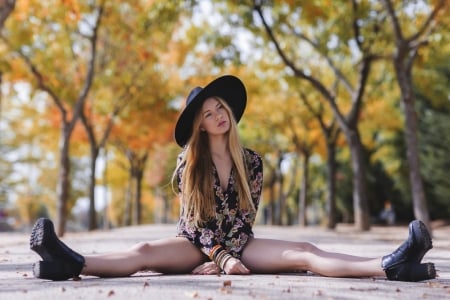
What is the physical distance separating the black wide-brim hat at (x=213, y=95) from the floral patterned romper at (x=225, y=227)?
1.41 ft

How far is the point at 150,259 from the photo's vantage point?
455cm

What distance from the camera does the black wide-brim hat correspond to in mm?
4848

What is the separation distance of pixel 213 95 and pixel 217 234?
1.10 metres

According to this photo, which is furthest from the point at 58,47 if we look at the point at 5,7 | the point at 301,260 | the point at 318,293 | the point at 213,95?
the point at 318,293

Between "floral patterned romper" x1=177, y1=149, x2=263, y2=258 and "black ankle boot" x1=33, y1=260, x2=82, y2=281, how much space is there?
37.1 inches

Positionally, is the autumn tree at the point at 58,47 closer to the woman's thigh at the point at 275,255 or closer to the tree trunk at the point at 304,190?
the woman's thigh at the point at 275,255

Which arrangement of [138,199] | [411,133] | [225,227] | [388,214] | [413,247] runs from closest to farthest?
[413,247]
[225,227]
[411,133]
[138,199]
[388,214]

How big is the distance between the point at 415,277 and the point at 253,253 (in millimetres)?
1198

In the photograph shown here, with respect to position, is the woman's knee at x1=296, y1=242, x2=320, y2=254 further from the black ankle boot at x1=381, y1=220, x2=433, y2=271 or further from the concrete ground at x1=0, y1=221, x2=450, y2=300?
the black ankle boot at x1=381, y1=220, x2=433, y2=271

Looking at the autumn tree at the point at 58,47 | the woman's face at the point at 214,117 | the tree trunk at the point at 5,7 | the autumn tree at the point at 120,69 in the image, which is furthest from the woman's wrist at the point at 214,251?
the autumn tree at the point at 120,69

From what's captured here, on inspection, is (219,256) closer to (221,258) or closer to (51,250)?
(221,258)

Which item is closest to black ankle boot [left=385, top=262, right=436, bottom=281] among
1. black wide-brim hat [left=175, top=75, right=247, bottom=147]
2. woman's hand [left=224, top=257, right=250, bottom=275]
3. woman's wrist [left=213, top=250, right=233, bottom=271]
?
woman's hand [left=224, top=257, right=250, bottom=275]

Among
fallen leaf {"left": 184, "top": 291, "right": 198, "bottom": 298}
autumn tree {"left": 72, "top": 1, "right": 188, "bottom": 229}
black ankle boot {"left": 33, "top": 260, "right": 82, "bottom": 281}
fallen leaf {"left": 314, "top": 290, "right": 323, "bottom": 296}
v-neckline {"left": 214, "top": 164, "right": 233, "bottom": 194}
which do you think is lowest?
fallen leaf {"left": 314, "top": 290, "right": 323, "bottom": 296}

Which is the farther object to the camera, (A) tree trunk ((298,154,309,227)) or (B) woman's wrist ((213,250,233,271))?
(A) tree trunk ((298,154,309,227))
